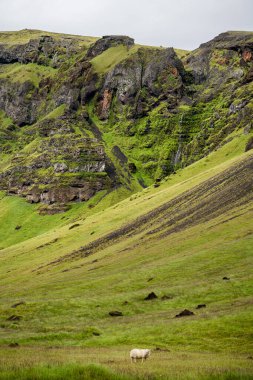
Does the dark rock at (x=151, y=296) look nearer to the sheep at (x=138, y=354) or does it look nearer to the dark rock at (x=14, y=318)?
the dark rock at (x=14, y=318)

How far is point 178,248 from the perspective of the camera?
93438mm

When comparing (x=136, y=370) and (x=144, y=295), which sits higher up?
(x=136, y=370)

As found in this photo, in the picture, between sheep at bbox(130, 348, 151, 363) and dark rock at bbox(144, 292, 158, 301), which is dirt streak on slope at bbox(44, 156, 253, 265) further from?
sheep at bbox(130, 348, 151, 363)

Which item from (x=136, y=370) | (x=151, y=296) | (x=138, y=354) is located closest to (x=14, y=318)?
(x=151, y=296)

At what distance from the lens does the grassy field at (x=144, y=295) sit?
30.7 m

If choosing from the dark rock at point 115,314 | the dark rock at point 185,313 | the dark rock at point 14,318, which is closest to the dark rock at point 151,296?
the dark rock at point 115,314

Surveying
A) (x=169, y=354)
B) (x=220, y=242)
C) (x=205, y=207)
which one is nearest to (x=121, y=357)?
(x=169, y=354)

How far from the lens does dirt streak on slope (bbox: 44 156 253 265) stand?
112750 millimetres

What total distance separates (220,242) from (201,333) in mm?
43960

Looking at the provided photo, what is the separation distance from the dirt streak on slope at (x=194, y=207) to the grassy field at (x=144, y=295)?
0.54 meters

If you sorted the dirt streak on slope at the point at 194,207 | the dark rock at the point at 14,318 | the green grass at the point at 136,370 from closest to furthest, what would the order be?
the green grass at the point at 136,370
the dark rock at the point at 14,318
the dirt streak on slope at the point at 194,207

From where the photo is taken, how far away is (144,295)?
65.8 meters

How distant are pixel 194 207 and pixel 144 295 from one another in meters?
59.2

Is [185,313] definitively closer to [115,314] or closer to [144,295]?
[115,314]
